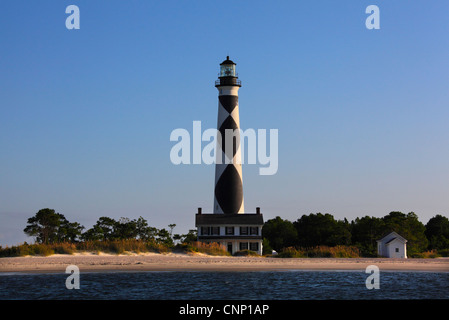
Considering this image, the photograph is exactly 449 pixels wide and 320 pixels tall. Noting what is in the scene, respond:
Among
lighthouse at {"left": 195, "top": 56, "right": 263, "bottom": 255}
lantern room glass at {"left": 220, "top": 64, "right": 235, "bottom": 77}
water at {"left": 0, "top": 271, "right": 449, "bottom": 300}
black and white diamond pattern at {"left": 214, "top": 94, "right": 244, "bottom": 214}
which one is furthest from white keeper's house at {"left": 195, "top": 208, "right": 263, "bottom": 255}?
water at {"left": 0, "top": 271, "right": 449, "bottom": 300}

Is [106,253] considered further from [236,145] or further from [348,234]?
[348,234]

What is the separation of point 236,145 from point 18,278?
29.0 meters

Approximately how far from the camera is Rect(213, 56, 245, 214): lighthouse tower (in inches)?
2224

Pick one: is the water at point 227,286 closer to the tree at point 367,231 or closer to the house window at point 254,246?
the house window at point 254,246

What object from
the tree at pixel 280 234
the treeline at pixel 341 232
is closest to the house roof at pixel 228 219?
the treeline at pixel 341 232

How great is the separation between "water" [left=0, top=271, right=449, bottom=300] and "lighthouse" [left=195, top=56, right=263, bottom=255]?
21254 millimetres

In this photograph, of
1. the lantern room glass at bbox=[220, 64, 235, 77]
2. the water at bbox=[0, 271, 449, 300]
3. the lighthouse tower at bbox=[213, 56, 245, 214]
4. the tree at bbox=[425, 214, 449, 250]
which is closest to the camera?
the water at bbox=[0, 271, 449, 300]

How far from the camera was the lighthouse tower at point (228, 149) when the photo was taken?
56500 millimetres

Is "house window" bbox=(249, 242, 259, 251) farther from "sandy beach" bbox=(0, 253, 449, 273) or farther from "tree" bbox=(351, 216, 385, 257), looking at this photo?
"sandy beach" bbox=(0, 253, 449, 273)
